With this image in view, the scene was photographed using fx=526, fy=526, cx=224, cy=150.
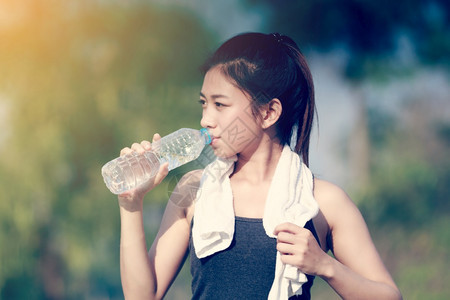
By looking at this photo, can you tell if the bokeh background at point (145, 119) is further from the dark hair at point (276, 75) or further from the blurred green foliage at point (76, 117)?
the dark hair at point (276, 75)

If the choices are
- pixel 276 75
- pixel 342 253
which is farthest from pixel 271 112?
pixel 342 253

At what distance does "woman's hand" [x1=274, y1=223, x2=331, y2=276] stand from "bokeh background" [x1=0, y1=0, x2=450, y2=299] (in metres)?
1.73

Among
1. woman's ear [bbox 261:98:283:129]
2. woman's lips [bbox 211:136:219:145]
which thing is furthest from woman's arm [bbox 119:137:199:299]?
woman's ear [bbox 261:98:283:129]

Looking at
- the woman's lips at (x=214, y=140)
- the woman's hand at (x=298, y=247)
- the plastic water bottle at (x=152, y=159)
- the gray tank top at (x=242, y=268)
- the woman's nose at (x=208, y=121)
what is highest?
the woman's nose at (x=208, y=121)

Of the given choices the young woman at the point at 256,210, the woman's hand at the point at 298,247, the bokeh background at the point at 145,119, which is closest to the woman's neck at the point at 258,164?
the young woman at the point at 256,210

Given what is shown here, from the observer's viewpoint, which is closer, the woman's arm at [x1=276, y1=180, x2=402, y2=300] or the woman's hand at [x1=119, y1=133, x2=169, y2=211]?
the woman's arm at [x1=276, y1=180, x2=402, y2=300]

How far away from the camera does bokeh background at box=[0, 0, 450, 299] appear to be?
119 inches

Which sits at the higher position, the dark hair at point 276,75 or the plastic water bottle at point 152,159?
the dark hair at point 276,75

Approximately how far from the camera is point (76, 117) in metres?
3.11

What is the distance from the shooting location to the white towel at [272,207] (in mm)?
1084

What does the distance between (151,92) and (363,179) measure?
1637mm

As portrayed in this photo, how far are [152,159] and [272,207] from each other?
350mm

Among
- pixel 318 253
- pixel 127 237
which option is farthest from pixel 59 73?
pixel 318 253

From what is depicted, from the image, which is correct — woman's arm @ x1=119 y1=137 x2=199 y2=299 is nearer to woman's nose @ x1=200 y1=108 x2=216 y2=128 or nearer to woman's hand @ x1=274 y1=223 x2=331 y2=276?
woman's nose @ x1=200 y1=108 x2=216 y2=128
